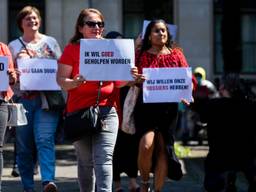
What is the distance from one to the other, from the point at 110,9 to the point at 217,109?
13.4 meters

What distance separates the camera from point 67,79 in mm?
7426

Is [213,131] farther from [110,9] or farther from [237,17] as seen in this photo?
[110,9]

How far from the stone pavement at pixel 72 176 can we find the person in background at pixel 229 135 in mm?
Answer: 1451

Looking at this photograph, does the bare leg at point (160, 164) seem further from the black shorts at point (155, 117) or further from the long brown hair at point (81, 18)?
the long brown hair at point (81, 18)

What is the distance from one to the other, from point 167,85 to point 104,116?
1.13m

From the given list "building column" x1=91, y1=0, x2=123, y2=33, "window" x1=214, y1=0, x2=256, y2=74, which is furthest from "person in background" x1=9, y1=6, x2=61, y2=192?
"window" x1=214, y1=0, x2=256, y2=74

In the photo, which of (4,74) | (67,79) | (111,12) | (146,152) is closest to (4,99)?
(4,74)

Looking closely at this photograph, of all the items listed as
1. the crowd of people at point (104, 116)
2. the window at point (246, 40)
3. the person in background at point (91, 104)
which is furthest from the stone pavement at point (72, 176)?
the window at point (246, 40)

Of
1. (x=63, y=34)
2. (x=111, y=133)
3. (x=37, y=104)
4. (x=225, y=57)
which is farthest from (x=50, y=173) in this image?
(x=63, y=34)

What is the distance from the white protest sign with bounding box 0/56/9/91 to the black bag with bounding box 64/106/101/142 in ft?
3.08

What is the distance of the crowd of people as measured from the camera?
746 centimetres

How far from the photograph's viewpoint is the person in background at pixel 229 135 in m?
8.38

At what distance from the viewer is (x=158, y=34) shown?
8438 millimetres

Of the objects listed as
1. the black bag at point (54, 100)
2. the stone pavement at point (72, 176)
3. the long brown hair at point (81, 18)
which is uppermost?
the long brown hair at point (81, 18)
